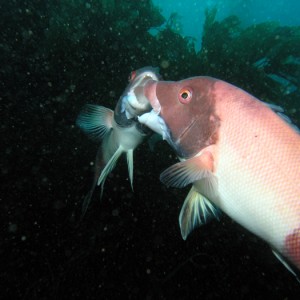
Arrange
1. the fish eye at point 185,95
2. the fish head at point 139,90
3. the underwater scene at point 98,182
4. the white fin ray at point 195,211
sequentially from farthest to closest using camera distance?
the underwater scene at point 98,182, the fish head at point 139,90, the white fin ray at point 195,211, the fish eye at point 185,95

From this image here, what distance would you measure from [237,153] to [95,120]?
2.56m

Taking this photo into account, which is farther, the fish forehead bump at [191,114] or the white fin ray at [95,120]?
the white fin ray at [95,120]

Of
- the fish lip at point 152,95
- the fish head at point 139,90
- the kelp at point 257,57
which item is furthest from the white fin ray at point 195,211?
the kelp at point 257,57

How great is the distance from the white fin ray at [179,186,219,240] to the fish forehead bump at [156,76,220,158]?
1.91ft

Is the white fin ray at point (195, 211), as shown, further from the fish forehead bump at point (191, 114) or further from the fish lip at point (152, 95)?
the fish lip at point (152, 95)

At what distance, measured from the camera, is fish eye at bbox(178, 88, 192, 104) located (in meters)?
2.25

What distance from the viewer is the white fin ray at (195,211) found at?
2.55 meters

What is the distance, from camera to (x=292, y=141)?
1820 millimetres

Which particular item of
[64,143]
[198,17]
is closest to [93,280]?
[64,143]

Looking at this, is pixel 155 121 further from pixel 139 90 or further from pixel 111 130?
pixel 111 130

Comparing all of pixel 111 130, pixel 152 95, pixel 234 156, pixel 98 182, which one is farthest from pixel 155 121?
pixel 111 130

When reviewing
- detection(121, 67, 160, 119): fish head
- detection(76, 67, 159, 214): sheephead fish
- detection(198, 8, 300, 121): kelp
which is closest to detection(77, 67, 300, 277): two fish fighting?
detection(121, 67, 160, 119): fish head

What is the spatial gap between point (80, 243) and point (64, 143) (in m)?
1.94

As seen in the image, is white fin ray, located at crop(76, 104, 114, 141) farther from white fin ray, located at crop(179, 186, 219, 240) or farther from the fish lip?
white fin ray, located at crop(179, 186, 219, 240)
